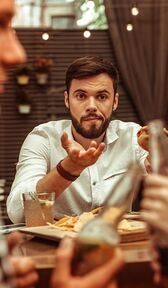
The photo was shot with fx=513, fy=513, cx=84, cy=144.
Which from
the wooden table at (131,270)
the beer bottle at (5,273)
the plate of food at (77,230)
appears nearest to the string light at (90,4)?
the plate of food at (77,230)

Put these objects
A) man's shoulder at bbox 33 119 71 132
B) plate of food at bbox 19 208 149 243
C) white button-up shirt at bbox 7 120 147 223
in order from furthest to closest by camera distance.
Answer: man's shoulder at bbox 33 119 71 132 < white button-up shirt at bbox 7 120 147 223 < plate of food at bbox 19 208 149 243

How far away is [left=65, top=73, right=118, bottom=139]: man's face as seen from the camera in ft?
7.89

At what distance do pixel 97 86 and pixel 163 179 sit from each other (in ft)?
5.37

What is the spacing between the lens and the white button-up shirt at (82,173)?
6.91 ft

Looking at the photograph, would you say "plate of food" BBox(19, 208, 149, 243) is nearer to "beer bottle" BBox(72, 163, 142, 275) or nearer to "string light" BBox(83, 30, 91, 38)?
"beer bottle" BBox(72, 163, 142, 275)

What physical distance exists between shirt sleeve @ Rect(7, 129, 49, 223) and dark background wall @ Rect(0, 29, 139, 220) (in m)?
2.31

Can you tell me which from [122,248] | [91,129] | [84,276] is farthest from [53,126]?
[84,276]

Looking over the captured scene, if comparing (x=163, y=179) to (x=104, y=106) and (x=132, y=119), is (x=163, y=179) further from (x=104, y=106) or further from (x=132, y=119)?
(x=132, y=119)

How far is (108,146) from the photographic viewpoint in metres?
2.61

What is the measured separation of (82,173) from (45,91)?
254cm

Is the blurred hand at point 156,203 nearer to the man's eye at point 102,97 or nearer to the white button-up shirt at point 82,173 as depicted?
the white button-up shirt at point 82,173

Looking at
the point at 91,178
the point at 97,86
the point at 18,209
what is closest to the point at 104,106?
the point at 97,86

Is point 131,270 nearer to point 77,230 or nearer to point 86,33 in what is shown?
point 77,230

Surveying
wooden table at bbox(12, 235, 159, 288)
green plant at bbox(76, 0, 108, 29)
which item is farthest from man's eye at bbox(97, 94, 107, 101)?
green plant at bbox(76, 0, 108, 29)
